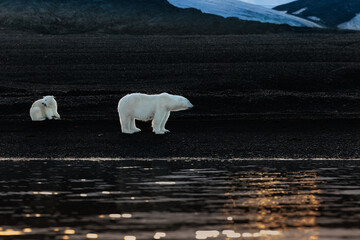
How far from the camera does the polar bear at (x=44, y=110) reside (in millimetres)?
22578

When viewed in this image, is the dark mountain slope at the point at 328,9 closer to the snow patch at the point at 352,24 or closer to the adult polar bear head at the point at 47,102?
the snow patch at the point at 352,24

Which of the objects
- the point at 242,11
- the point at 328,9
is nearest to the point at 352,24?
the point at 328,9

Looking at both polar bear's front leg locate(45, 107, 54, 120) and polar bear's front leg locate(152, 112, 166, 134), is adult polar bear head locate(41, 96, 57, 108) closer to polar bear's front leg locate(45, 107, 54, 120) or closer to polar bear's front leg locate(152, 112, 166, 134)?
polar bear's front leg locate(45, 107, 54, 120)

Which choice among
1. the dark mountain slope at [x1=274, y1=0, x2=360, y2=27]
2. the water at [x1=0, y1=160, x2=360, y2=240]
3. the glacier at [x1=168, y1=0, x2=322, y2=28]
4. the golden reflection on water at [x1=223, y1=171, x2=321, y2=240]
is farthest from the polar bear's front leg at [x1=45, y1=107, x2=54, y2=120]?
the dark mountain slope at [x1=274, y1=0, x2=360, y2=27]

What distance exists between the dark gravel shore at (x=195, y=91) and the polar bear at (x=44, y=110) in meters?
0.44

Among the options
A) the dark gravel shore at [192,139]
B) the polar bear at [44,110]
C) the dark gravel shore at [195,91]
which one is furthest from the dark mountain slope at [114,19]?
the dark gravel shore at [192,139]

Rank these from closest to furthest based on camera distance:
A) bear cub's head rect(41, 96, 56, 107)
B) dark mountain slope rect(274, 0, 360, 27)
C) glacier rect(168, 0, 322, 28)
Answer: bear cub's head rect(41, 96, 56, 107)
glacier rect(168, 0, 322, 28)
dark mountain slope rect(274, 0, 360, 27)

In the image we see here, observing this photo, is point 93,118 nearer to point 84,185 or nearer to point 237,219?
point 84,185

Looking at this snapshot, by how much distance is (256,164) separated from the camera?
14.8 m

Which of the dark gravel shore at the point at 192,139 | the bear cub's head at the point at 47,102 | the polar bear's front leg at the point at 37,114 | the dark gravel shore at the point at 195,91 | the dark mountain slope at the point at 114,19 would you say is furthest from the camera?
the dark mountain slope at the point at 114,19

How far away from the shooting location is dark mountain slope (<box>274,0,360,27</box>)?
79025mm

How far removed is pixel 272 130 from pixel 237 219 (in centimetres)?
1254

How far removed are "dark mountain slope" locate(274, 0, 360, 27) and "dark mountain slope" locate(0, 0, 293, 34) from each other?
49.2 feet

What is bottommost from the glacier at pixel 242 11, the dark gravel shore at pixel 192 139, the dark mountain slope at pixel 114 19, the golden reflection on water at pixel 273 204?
the dark gravel shore at pixel 192 139
